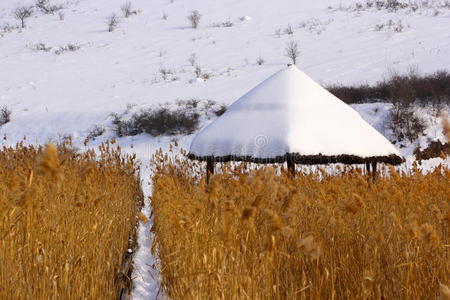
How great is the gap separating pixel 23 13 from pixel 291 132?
31597 mm

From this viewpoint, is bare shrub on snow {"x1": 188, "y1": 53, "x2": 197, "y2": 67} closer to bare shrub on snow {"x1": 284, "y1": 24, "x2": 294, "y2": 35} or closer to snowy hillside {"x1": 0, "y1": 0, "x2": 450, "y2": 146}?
snowy hillside {"x1": 0, "y1": 0, "x2": 450, "y2": 146}

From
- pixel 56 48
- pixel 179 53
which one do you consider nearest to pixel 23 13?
pixel 56 48

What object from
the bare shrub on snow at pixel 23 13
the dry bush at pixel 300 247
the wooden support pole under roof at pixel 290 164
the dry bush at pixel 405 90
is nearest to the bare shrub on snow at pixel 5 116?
the dry bush at pixel 405 90

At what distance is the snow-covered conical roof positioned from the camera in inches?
288

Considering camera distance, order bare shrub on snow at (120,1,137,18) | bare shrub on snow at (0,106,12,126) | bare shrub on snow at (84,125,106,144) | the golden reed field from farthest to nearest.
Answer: bare shrub on snow at (120,1,137,18) < bare shrub on snow at (0,106,12,126) < bare shrub on snow at (84,125,106,144) < the golden reed field

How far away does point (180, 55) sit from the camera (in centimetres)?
2488

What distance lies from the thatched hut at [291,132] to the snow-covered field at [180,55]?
194 centimetres

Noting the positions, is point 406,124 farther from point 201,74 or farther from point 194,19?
point 194,19

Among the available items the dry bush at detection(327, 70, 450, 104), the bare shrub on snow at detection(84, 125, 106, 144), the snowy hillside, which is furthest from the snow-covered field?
the dry bush at detection(327, 70, 450, 104)

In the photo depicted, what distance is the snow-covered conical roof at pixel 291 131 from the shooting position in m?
7.32

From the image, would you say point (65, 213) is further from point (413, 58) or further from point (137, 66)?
point (137, 66)

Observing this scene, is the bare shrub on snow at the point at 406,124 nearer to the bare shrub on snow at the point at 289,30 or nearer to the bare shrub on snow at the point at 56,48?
the bare shrub on snow at the point at 289,30

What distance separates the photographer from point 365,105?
1427 cm

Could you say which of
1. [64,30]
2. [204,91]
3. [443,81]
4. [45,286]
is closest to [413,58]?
[443,81]
